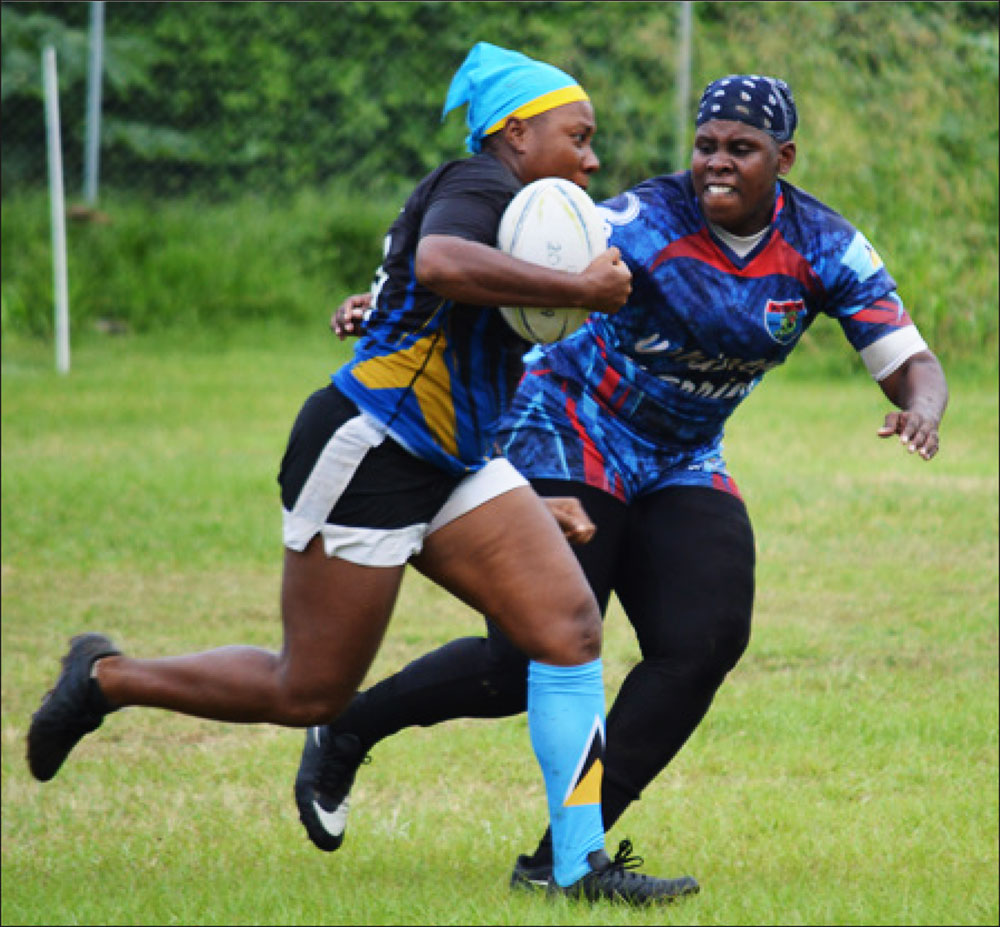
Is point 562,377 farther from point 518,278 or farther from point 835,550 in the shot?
point 835,550

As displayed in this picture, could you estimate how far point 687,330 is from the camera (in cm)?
507

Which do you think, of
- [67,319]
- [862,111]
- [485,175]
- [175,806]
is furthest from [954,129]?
[485,175]

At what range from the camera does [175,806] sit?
6.36 m

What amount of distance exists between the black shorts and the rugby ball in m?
0.43

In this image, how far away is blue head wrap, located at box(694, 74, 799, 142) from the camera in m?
4.88

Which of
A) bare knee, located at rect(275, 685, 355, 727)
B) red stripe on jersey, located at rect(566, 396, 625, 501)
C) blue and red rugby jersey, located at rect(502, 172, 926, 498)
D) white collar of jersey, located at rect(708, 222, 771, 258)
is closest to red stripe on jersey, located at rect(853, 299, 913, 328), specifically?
blue and red rugby jersey, located at rect(502, 172, 926, 498)

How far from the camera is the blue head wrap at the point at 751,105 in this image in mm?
4875

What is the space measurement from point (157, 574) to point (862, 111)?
27.9 feet

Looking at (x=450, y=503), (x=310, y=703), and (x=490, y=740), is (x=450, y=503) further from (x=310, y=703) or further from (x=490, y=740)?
(x=490, y=740)

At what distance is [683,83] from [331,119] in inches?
153

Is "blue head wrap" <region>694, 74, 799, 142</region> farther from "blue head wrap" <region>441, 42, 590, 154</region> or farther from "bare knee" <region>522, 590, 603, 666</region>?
"bare knee" <region>522, 590, 603, 666</region>

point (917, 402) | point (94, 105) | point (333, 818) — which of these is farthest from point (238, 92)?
point (917, 402)

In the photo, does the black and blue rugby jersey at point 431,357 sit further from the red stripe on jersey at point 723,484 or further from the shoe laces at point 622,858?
the shoe laces at point 622,858

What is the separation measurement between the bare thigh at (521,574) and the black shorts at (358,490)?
105mm
